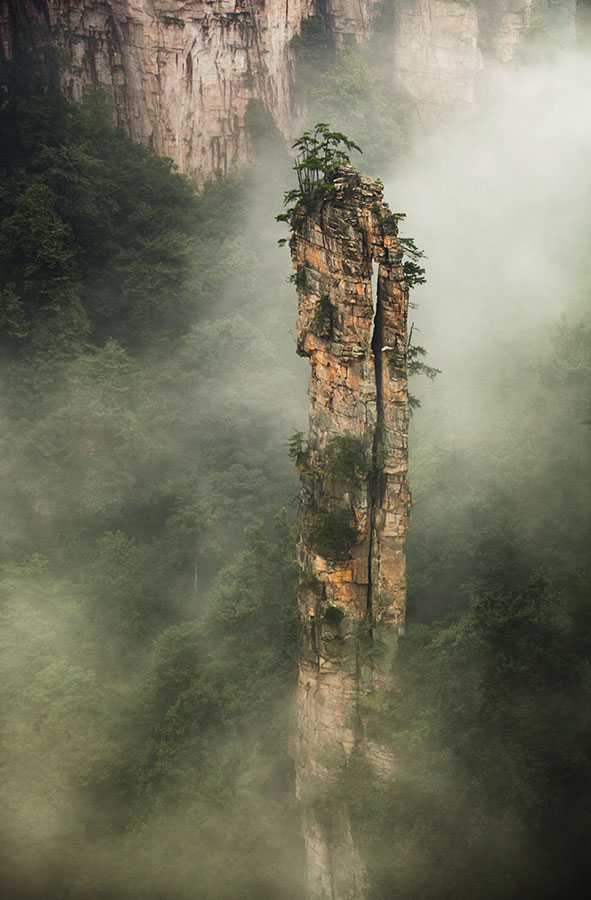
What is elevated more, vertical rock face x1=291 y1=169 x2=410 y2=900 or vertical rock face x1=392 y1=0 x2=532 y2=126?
vertical rock face x1=392 y1=0 x2=532 y2=126

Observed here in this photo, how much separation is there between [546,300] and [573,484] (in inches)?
485

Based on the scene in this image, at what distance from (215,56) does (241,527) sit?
22.2 m

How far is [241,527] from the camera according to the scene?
97.9 ft

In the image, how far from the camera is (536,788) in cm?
1817

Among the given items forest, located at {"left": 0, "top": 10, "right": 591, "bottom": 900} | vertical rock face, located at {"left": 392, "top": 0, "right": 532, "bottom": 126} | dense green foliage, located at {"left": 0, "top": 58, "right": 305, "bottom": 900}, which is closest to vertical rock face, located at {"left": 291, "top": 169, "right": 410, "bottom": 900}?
forest, located at {"left": 0, "top": 10, "right": 591, "bottom": 900}

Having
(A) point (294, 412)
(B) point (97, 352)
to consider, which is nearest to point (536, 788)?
(A) point (294, 412)

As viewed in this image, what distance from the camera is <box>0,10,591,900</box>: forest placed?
61.8ft

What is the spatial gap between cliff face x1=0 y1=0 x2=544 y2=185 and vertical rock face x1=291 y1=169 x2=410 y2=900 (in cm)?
2541

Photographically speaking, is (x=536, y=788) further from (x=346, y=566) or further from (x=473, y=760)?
(x=346, y=566)

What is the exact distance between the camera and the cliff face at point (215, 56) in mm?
38844

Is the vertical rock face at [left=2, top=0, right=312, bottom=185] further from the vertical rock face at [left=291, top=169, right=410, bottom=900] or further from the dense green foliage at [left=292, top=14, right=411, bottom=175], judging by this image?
the vertical rock face at [left=291, top=169, right=410, bottom=900]

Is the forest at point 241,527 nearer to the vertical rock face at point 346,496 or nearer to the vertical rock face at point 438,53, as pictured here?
the vertical rock face at point 346,496

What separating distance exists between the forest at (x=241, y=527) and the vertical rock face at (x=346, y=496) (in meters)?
0.65

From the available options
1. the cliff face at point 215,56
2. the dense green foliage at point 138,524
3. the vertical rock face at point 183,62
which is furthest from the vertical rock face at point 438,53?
the dense green foliage at point 138,524
